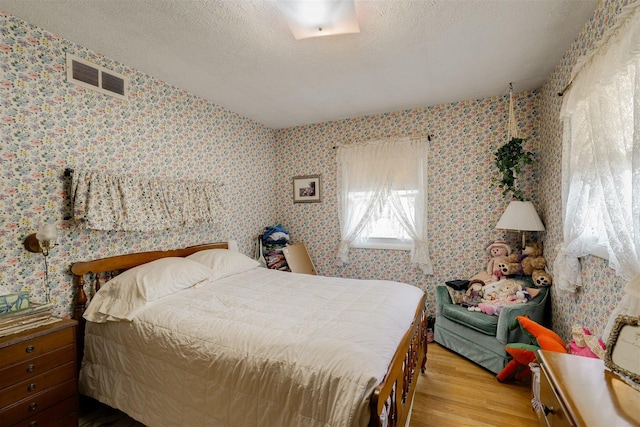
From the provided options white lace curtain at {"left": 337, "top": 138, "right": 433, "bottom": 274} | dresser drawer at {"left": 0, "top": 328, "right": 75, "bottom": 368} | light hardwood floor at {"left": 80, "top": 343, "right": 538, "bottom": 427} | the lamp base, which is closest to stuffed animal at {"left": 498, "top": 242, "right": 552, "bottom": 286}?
white lace curtain at {"left": 337, "top": 138, "right": 433, "bottom": 274}

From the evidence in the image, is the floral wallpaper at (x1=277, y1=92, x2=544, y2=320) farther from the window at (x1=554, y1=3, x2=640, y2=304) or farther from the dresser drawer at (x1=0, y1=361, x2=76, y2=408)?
the dresser drawer at (x1=0, y1=361, x2=76, y2=408)

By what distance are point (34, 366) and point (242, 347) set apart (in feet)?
3.91

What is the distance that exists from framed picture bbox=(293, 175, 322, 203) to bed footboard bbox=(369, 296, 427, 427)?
7.49 feet

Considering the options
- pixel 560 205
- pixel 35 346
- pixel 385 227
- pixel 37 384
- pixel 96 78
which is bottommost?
pixel 37 384

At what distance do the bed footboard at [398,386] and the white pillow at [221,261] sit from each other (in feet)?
5.77

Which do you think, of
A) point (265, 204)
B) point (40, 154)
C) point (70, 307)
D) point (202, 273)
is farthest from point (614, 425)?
point (265, 204)

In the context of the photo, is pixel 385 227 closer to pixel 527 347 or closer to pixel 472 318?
pixel 472 318

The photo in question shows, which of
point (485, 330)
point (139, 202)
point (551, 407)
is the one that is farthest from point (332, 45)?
point (485, 330)

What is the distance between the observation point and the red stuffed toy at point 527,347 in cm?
195

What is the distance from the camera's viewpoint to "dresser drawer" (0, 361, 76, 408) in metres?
1.49

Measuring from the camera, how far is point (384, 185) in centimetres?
368

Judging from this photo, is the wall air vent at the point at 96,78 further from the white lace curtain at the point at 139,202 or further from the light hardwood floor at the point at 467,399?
the light hardwood floor at the point at 467,399

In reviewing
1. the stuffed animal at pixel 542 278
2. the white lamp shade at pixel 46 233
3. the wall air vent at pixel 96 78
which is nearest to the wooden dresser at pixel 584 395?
the stuffed animal at pixel 542 278

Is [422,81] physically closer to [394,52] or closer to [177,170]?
[394,52]
